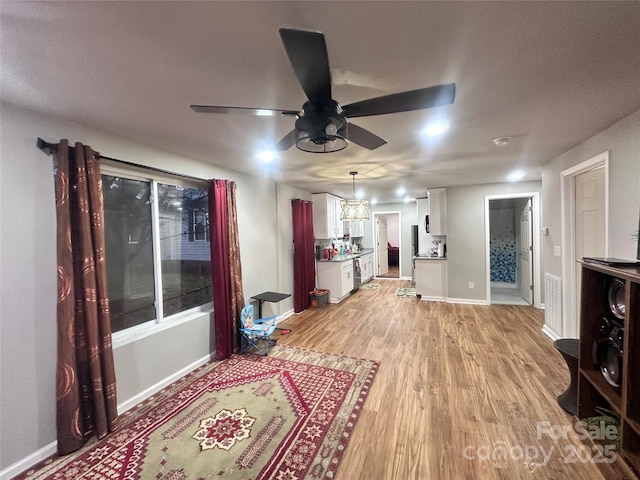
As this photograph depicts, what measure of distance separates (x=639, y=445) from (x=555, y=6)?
227 centimetres

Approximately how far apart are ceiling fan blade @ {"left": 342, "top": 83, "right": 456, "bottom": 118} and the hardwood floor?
2.10 meters

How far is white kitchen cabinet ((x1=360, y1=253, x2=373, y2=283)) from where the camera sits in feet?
23.6

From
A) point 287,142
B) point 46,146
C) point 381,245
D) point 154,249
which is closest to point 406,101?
point 287,142

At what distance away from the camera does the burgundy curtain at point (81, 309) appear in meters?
1.80

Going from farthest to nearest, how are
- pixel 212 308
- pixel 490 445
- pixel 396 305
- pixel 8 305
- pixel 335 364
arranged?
pixel 396 305, pixel 212 308, pixel 335 364, pixel 490 445, pixel 8 305

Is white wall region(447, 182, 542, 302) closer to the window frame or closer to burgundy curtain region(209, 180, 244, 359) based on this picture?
burgundy curtain region(209, 180, 244, 359)

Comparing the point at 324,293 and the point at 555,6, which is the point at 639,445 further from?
the point at 324,293

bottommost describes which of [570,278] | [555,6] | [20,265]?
[570,278]

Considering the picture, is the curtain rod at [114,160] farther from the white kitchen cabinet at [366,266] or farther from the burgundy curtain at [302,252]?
the white kitchen cabinet at [366,266]

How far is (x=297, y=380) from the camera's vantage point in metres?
2.62

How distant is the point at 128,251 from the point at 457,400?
3.33 meters

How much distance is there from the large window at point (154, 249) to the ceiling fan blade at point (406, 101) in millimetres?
2324

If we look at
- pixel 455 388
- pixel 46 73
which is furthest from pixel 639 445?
pixel 46 73

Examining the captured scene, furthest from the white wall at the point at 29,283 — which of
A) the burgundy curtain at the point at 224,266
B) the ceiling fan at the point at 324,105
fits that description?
the ceiling fan at the point at 324,105
